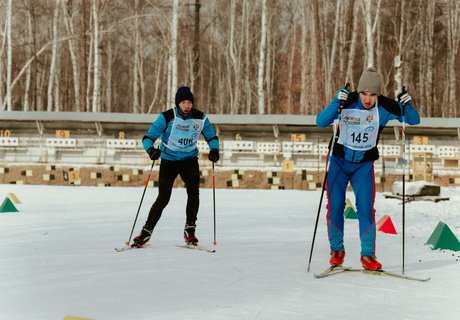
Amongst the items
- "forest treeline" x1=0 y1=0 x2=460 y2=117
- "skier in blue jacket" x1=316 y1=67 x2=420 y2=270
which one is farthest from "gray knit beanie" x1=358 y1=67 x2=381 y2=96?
"forest treeline" x1=0 y1=0 x2=460 y2=117

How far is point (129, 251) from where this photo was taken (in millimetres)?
6035

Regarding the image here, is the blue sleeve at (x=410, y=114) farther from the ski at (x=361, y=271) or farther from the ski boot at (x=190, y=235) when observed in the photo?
the ski boot at (x=190, y=235)

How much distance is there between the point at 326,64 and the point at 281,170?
1962 cm

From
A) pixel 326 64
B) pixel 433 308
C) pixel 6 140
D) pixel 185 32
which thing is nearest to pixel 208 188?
pixel 6 140

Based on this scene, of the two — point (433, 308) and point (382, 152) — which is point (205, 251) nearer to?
point (433, 308)

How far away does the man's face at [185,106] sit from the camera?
6.21 metres

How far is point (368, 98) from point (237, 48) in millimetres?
36892

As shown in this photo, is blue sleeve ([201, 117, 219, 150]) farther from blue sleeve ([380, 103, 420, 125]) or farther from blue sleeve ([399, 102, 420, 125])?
blue sleeve ([399, 102, 420, 125])

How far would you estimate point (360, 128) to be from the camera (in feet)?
16.8

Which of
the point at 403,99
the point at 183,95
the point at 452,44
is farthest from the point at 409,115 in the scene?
the point at 452,44

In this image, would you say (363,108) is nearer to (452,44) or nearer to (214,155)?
(214,155)

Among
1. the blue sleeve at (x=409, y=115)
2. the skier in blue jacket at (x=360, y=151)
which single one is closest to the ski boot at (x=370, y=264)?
the skier in blue jacket at (x=360, y=151)

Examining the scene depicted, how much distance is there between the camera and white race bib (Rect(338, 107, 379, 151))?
511cm

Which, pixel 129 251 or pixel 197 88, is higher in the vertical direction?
pixel 197 88
